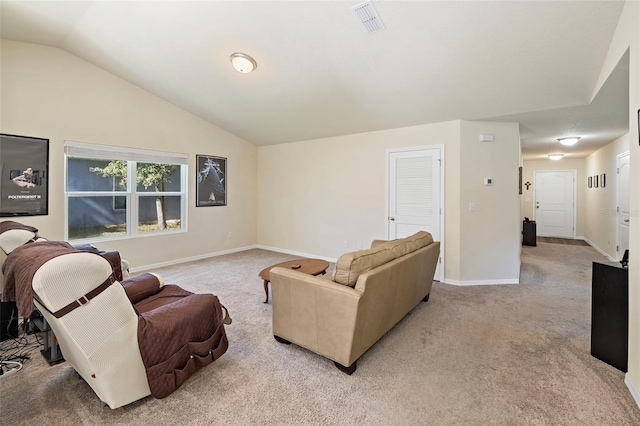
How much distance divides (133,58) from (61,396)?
4.00 m

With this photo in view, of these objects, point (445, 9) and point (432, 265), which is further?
point (432, 265)

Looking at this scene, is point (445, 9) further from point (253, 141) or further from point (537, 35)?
point (253, 141)

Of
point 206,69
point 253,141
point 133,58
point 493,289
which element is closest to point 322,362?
point 493,289

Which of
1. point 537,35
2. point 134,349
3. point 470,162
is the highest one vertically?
point 537,35

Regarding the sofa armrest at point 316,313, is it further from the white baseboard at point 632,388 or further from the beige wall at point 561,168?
the beige wall at point 561,168

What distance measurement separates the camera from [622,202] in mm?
5074

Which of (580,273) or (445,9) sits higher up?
(445,9)

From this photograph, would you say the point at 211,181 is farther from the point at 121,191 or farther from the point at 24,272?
the point at 24,272

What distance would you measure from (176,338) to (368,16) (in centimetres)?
304

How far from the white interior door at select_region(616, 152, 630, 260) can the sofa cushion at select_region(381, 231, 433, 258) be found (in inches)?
174

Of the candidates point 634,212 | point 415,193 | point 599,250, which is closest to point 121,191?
point 415,193

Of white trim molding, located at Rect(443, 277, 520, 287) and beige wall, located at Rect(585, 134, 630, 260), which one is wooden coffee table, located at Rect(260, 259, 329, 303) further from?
beige wall, located at Rect(585, 134, 630, 260)

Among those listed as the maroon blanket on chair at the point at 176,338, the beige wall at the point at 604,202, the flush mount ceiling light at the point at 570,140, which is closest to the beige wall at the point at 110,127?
the maroon blanket on chair at the point at 176,338

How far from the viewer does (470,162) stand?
4.18 meters
